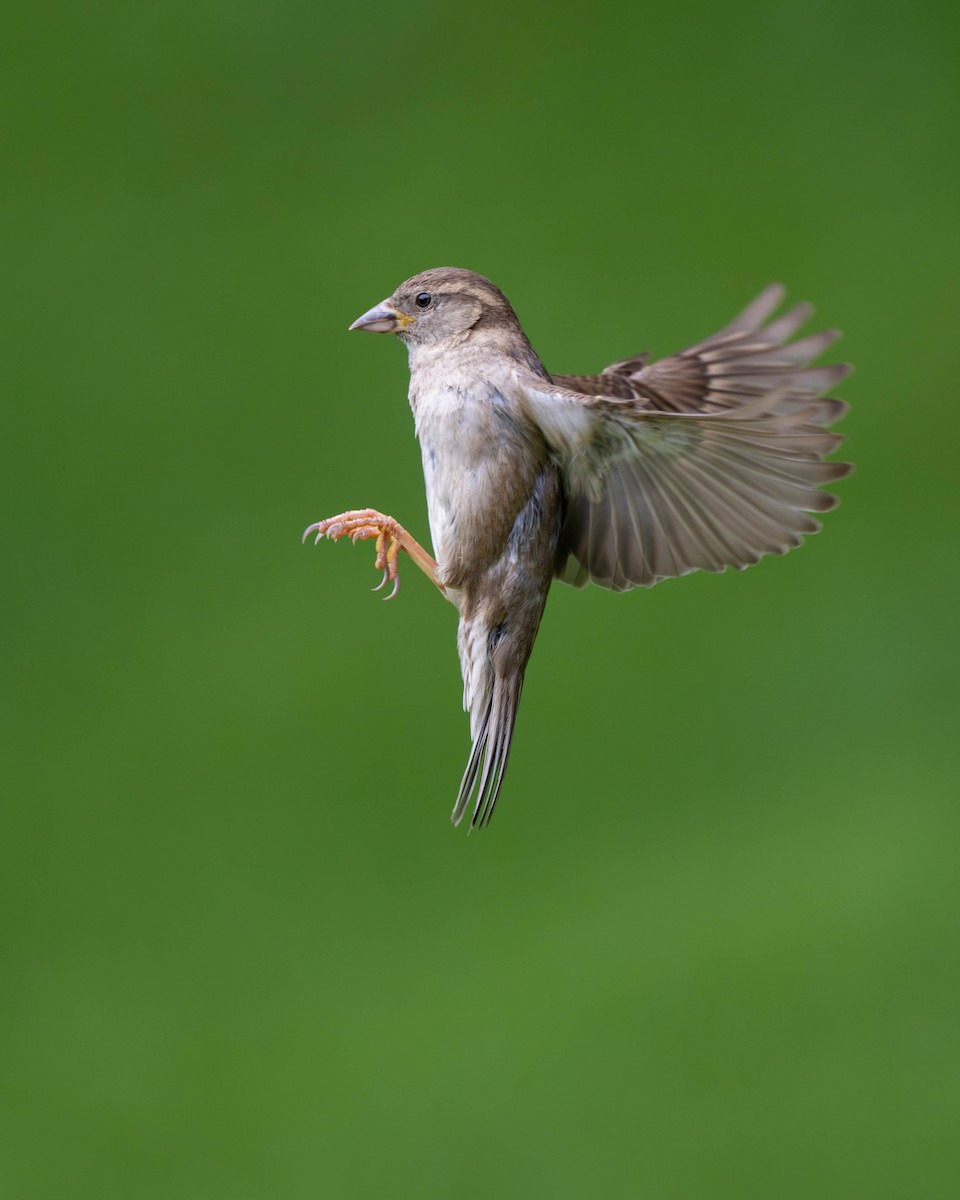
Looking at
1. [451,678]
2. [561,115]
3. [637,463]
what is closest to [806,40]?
[561,115]

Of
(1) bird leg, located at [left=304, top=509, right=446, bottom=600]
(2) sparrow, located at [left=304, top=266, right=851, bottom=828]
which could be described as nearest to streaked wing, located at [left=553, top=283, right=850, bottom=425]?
(2) sparrow, located at [left=304, top=266, right=851, bottom=828]

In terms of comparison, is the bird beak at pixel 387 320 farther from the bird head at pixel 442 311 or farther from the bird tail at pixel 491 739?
the bird tail at pixel 491 739

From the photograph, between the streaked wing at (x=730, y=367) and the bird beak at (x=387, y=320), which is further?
the streaked wing at (x=730, y=367)

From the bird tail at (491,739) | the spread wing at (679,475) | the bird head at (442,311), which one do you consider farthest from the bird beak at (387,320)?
the bird tail at (491,739)

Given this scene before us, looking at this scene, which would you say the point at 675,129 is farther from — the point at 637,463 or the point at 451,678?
the point at 637,463

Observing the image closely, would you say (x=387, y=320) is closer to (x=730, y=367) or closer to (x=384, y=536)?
(x=384, y=536)
